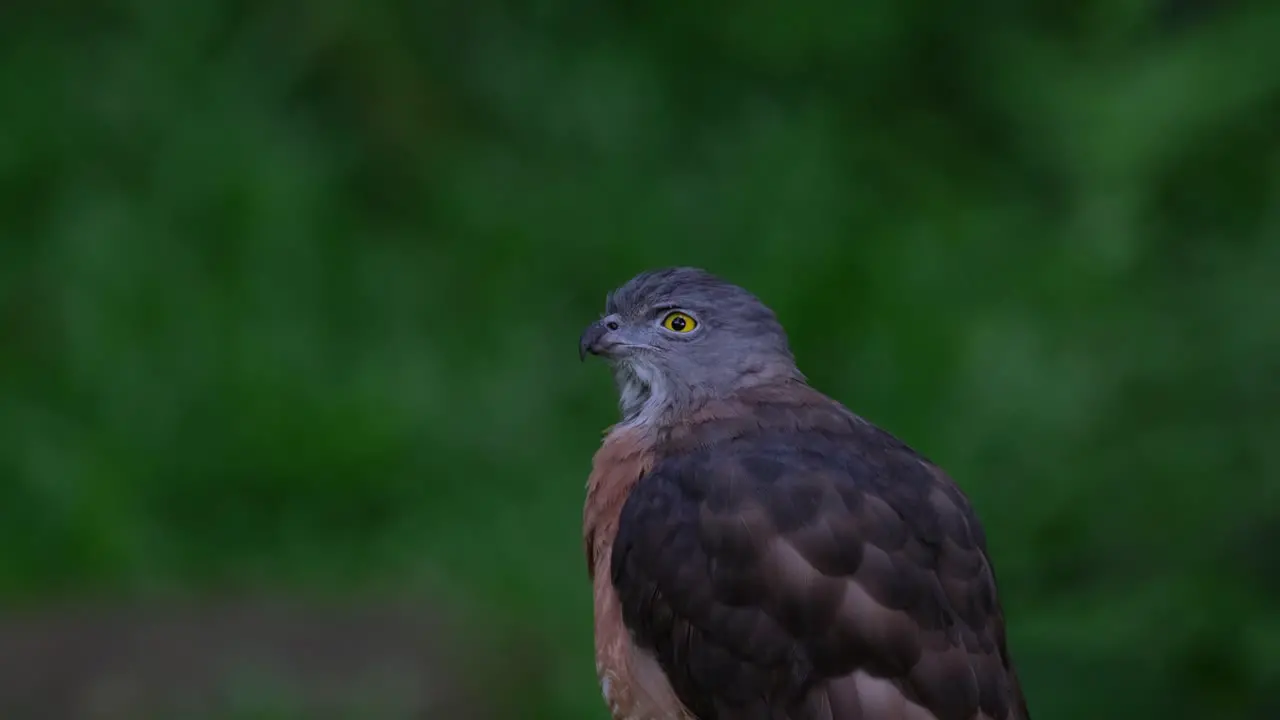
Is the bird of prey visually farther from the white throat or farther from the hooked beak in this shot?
the hooked beak

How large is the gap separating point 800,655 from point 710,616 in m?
0.18

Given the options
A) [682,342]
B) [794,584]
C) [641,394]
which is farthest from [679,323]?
[794,584]

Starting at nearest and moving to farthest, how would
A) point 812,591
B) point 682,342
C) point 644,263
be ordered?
point 812,591, point 682,342, point 644,263

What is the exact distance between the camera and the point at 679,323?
3.76m

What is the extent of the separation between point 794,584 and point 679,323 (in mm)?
919

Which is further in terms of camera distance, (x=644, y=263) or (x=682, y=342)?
(x=644, y=263)

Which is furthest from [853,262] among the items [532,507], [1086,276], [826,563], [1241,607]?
[826,563]

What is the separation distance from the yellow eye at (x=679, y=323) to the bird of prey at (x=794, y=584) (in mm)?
411

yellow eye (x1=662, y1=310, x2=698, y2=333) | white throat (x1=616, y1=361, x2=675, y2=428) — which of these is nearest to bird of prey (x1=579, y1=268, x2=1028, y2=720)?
white throat (x1=616, y1=361, x2=675, y2=428)

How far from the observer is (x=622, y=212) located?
6289mm

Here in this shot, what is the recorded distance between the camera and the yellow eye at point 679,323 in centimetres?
374

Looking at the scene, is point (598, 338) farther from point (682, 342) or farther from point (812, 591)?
point (812, 591)

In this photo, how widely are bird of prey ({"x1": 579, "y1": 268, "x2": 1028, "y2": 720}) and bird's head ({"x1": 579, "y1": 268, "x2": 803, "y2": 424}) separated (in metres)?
0.26

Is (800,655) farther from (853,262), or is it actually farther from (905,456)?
(853,262)
